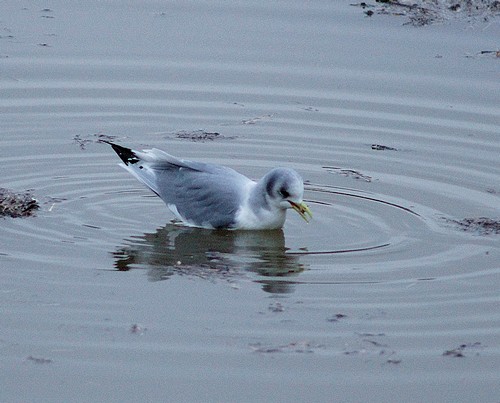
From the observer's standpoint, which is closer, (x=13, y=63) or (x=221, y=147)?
(x=221, y=147)

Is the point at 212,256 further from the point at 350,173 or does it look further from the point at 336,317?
the point at 350,173

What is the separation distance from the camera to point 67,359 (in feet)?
22.9

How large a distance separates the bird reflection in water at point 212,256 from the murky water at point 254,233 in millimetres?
26

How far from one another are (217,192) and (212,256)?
0.92 m

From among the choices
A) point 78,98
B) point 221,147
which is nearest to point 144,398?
point 221,147

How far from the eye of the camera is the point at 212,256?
9078mm

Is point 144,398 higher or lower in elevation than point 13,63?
lower

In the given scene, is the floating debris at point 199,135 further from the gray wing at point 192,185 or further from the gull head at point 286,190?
the gull head at point 286,190

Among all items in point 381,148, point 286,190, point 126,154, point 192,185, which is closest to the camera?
point 286,190

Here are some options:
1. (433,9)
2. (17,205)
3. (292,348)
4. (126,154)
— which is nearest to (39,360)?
(292,348)

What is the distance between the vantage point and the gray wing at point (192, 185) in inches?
387

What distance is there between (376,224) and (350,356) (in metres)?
2.75

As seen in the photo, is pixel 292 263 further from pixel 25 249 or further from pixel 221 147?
pixel 221 147

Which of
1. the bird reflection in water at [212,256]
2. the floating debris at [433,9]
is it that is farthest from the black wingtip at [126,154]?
the floating debris at [433,9]
